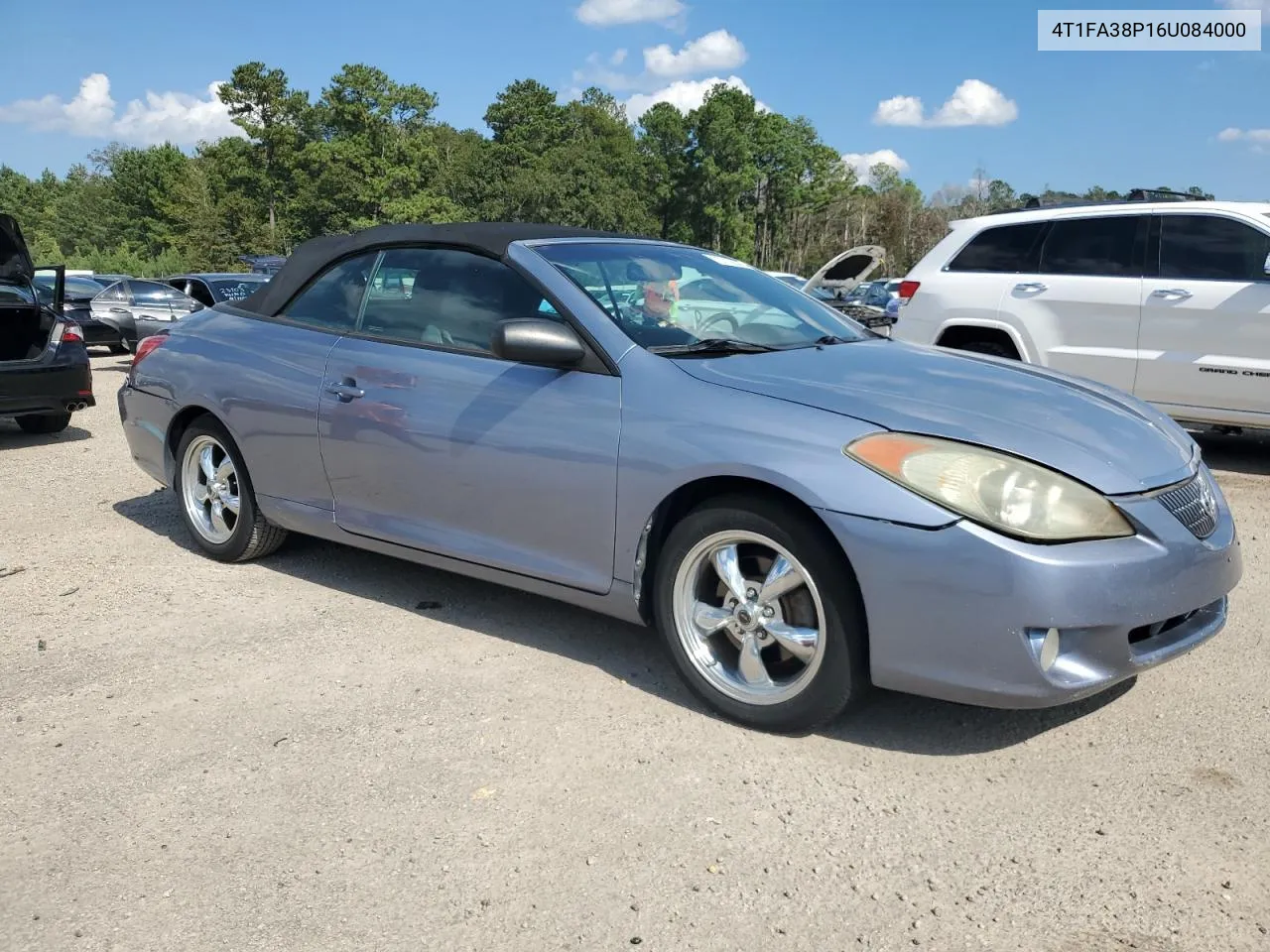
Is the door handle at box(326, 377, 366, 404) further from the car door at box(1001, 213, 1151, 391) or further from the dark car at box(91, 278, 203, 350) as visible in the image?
the dark car at box(91, 278, 203, 350)

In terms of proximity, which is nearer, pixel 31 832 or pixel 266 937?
pixel 266 937

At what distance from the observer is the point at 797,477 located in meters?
3.02

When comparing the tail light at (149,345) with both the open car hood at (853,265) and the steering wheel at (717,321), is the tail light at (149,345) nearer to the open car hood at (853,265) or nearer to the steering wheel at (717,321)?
the steering wheel at (717,321)

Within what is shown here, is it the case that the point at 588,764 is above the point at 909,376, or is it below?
below

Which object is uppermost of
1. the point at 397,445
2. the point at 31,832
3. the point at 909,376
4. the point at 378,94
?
the point at 378,94

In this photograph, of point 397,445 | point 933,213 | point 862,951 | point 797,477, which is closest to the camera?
point 862,951

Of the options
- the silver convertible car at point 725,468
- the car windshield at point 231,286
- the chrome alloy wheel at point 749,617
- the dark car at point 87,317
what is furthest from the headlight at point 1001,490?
the dark car at point 87,317

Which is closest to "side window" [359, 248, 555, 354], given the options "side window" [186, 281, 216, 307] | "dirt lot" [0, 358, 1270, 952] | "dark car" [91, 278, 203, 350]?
"dirt lot" [0, 358, 1270, 952]

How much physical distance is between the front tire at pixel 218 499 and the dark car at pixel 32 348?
161 inches

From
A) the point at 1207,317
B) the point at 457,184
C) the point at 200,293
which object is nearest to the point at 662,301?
the point at 1207,317

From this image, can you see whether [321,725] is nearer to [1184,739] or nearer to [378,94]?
[1184,739]

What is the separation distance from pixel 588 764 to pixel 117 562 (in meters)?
3.29

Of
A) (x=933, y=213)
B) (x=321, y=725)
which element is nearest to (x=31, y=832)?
(x=321, y=725)

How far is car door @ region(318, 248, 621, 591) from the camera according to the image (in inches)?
140
